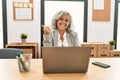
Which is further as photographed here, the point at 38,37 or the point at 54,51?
the point at 38,37

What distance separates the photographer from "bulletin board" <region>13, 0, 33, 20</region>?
4.27 m

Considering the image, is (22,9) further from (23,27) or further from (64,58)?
(64,58)

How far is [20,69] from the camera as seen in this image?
54.9 inches

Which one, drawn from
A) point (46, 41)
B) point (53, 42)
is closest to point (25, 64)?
point (46, 41)

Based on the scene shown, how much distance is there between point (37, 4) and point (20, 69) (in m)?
3.15

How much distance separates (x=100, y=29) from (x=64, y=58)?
11.2 feet

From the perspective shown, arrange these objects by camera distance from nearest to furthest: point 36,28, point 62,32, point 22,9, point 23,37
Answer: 1. point 62,32
2. point 23,37
3. point 22,9
4. point 36,28

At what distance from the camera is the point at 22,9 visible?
4.29 meters

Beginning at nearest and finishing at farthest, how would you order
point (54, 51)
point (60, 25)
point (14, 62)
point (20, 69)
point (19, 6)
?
point (54, 51) < point (20, 69) < point (14, 62) < point (60, 25) < point (19, 6)

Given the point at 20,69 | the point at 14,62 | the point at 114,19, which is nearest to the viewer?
the point at 20,69

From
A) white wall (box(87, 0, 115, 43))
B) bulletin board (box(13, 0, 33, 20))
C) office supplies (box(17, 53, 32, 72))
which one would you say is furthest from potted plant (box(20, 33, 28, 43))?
office supplies (box(17, 53, 32, 72))

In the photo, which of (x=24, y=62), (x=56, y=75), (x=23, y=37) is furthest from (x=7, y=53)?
(x=23, y=37)

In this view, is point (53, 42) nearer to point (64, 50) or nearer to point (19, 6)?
point (64, 50)

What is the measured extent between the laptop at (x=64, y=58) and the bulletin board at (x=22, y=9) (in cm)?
318
